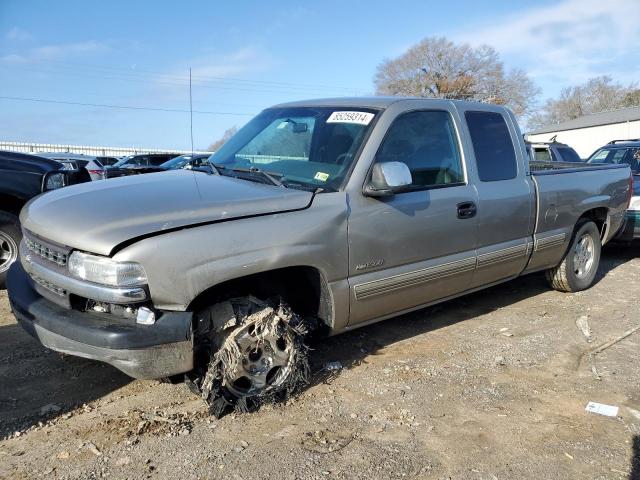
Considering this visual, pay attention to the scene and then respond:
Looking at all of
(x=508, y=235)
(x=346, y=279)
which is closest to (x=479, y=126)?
(x=508, y=235)

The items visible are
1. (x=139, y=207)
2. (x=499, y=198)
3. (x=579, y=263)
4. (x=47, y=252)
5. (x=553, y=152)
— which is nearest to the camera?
(x=139, y=207)

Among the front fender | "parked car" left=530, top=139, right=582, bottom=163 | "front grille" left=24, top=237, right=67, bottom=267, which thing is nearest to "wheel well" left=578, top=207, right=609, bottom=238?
the front fender

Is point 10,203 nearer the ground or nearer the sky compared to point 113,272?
nearer the ground

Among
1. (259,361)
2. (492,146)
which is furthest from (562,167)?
(259,361)

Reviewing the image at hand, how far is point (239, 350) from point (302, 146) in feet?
5.22

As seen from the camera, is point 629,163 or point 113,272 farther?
point 629,163

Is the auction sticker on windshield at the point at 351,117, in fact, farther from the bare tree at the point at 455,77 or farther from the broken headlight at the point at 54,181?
the bare tree at the point at 455,77

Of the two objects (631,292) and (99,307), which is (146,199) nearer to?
(99,307)

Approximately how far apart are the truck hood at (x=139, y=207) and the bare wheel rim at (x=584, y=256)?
3.85 meters

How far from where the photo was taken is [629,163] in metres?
9.88

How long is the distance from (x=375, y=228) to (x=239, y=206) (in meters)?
0.96

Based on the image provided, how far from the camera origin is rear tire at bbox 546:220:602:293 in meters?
5.63

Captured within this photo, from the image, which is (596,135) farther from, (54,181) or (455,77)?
(54,181)

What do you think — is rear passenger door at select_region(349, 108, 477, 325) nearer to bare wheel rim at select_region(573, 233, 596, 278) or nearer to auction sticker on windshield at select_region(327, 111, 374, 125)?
auction sticker on windshield at select_region(327, 111, 374, 125)
